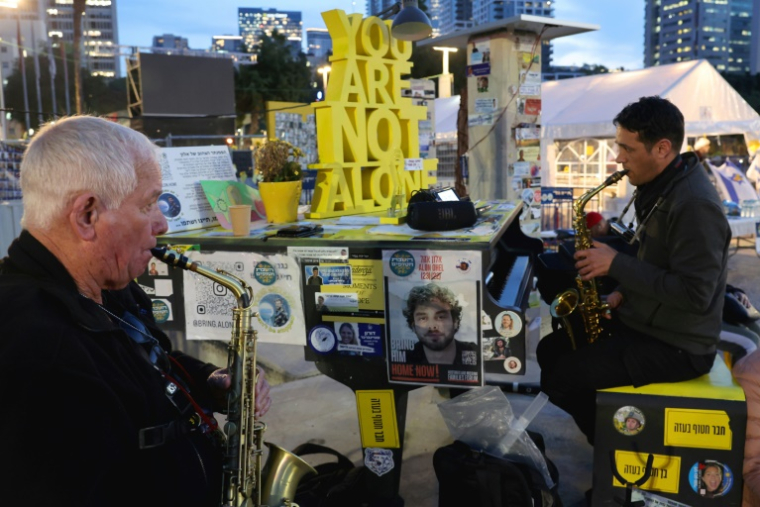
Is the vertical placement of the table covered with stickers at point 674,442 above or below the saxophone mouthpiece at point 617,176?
below

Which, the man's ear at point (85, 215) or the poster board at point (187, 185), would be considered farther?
the poster board at point (187, 185)

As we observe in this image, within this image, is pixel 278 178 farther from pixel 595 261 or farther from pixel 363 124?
pixel 595 261

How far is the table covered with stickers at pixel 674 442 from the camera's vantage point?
2.42m

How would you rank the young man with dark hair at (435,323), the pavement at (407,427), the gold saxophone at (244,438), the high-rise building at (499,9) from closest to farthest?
the gold saxophone at (244,438)
the young man with dark hair at (435,323)
the pavement at (407,427)
the high-rise building at (499,9)

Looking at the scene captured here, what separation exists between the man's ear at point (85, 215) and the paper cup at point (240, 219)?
1.43 m

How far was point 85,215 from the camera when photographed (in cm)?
140

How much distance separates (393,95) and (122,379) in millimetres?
3112

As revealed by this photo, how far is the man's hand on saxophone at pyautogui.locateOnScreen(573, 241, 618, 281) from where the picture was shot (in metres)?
2.67

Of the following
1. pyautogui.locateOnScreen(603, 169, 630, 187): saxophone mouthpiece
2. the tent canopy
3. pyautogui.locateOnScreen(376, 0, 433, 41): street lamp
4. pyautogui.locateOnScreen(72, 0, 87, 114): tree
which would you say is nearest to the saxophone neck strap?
pyautogui.locateOnScreen(603, 169, 630, 187): saxophone mouthpiece

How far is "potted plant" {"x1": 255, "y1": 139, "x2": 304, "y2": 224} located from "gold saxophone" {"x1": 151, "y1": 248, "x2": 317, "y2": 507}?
3.12 ft

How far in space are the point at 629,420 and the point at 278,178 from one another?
2.05m

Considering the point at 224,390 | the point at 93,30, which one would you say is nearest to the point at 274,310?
the point at 224,390

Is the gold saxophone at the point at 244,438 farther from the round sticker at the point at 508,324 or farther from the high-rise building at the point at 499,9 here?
the high-rise building at the point at 499,9

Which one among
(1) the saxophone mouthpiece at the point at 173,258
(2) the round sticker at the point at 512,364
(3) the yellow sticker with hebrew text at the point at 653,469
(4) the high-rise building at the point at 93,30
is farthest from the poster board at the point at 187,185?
(4) the high-rise building at the point at 93,30
